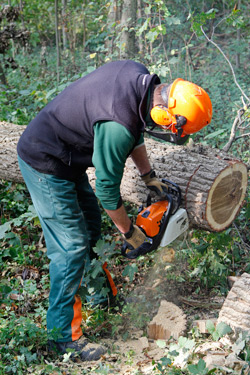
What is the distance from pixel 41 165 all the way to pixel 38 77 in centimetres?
772

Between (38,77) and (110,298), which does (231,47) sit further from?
(110,298)

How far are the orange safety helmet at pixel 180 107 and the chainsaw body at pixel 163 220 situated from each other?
0.73 meters

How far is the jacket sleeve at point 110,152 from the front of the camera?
227cm

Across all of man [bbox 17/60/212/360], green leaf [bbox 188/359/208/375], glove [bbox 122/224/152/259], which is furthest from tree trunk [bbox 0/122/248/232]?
green leaf [bbox 188/359/208/375]

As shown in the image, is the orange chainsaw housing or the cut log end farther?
the cut log end

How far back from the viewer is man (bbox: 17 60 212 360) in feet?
7.68

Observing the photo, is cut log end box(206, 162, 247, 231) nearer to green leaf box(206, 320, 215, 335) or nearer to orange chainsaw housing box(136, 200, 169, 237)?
orange chainsaw housing box(136, 200, 169, 237)

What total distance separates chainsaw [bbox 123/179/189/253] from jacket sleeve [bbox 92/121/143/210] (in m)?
0.48

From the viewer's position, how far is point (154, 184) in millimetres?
2990

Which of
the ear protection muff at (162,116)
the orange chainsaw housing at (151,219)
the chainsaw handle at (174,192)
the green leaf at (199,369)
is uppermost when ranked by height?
the ear protection muff at (162,116)

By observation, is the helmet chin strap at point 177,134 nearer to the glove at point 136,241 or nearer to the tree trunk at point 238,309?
the glove at point 136,241

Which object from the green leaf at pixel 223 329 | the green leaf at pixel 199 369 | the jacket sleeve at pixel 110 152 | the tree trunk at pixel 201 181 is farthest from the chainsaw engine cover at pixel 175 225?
the green leaf at pixel 199 369

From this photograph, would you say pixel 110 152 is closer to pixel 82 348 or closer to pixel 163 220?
pixel 163 220

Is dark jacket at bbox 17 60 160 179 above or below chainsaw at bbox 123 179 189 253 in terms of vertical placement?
above
